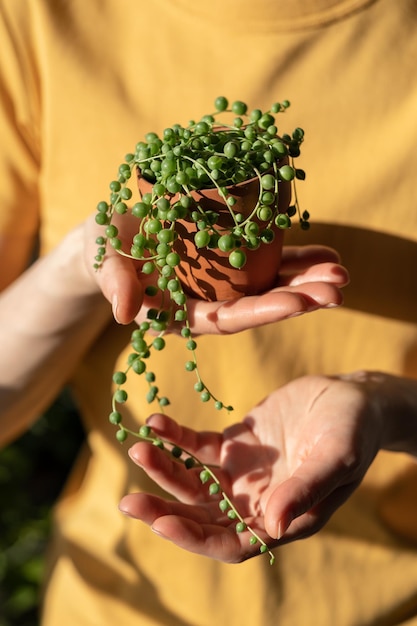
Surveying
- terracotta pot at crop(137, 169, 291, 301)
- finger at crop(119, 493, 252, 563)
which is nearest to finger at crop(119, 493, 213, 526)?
finger at crop(119, 493, 252, 563)

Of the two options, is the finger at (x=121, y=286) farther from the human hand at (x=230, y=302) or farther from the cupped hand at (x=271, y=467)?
the cupped hand at (x=271, y=467)

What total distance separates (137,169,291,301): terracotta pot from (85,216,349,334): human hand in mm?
27

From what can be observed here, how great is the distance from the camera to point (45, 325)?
1059 millimetres

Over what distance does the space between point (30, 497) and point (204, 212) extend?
192 cm

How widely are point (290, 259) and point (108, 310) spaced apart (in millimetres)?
309

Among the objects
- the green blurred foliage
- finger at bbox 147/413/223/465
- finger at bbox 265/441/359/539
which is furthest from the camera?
the green blurred foliage

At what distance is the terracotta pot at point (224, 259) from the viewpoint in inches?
29.4

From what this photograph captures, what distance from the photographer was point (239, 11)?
0.99 m

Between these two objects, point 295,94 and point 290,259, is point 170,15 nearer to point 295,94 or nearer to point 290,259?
point 295,94

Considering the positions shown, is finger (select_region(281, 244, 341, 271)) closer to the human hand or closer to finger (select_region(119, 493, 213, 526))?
the human hand

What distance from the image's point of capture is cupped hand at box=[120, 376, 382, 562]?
74 cm

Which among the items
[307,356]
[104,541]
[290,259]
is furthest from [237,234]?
[104,541]

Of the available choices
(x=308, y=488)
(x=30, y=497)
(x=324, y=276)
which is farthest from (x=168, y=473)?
(x=30, y=497)

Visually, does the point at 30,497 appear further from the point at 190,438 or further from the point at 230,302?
the point at 230,302
